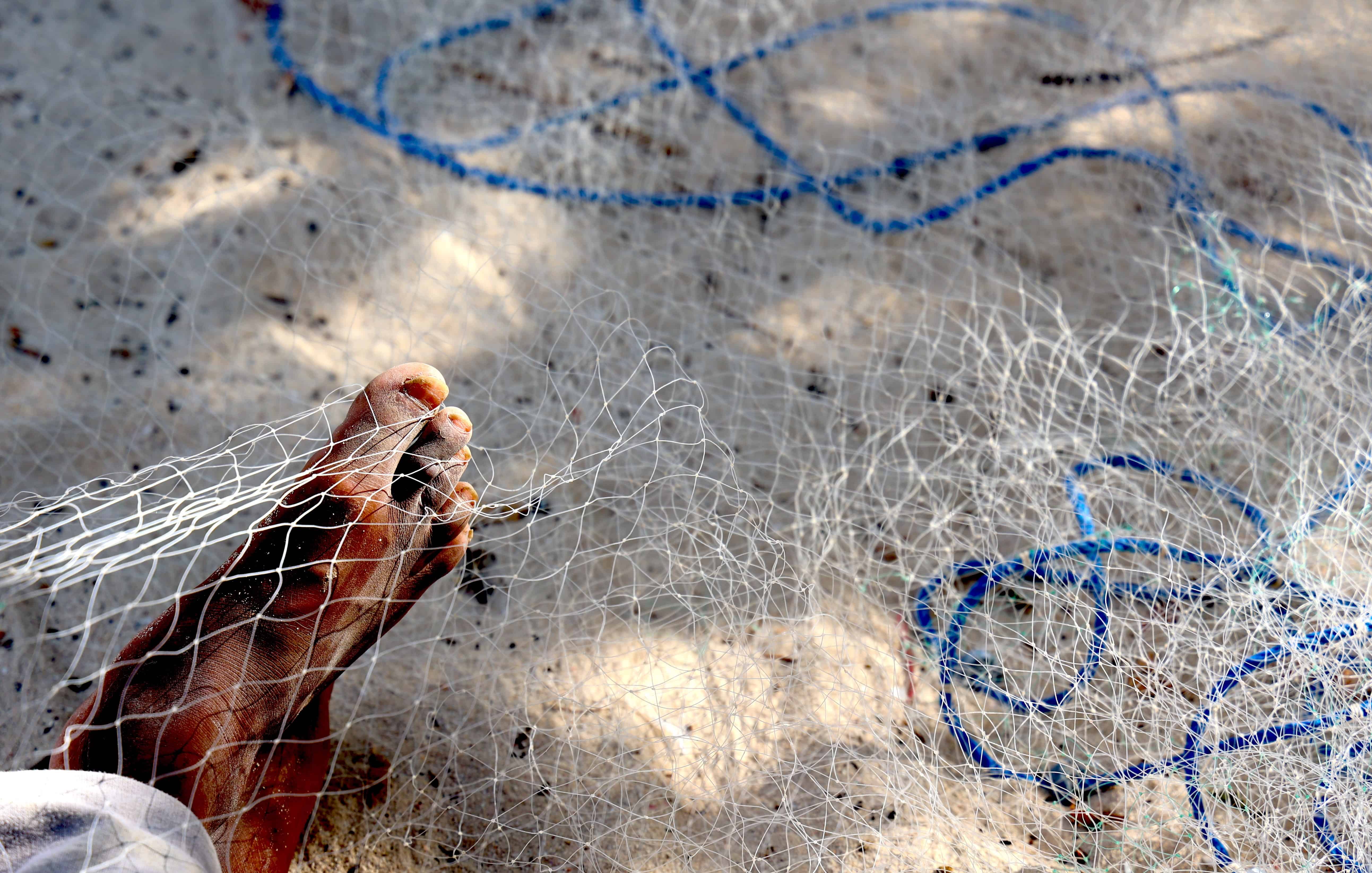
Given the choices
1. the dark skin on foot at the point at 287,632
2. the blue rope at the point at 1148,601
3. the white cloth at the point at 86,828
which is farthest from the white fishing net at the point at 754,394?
the white cloth at the point at 86,828

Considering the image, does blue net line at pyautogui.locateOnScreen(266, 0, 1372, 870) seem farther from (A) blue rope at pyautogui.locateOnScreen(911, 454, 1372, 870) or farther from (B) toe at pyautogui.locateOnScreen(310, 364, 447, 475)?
(B) toe at pyautogui.locateOnScreen(310, 364, 447, 475)

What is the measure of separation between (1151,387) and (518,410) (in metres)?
1.31

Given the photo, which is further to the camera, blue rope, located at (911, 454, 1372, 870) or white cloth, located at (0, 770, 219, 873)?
blue rope, located at (911, 454, 1372, 870)

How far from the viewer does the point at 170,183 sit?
2.02 m

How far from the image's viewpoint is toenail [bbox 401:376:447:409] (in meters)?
1.29

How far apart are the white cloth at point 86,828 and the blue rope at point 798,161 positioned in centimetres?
150

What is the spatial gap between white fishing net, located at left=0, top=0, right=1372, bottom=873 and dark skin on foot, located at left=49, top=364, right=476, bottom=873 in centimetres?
12

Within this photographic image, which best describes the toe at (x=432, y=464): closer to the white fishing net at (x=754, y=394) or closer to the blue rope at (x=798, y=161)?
the white fishing net at (x=754, y=394)

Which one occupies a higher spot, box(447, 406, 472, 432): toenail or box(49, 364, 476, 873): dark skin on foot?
box(447, 406, 472, 432): toenail

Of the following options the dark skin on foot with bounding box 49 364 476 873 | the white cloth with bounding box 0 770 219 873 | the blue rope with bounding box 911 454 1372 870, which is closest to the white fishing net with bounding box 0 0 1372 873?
the blue rope with bounding box 911 454 1372 870

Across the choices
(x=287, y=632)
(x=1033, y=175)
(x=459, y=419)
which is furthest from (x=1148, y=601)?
(x=287, y=632)

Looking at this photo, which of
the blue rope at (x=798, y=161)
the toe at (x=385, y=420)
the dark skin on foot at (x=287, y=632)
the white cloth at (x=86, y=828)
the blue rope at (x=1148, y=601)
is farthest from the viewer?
the blue rope at (x=798, y=161)

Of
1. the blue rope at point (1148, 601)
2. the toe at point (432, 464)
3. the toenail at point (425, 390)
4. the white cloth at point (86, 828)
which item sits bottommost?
the blue rope at point (1148, 601)

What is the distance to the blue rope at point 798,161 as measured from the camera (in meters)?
2.04
